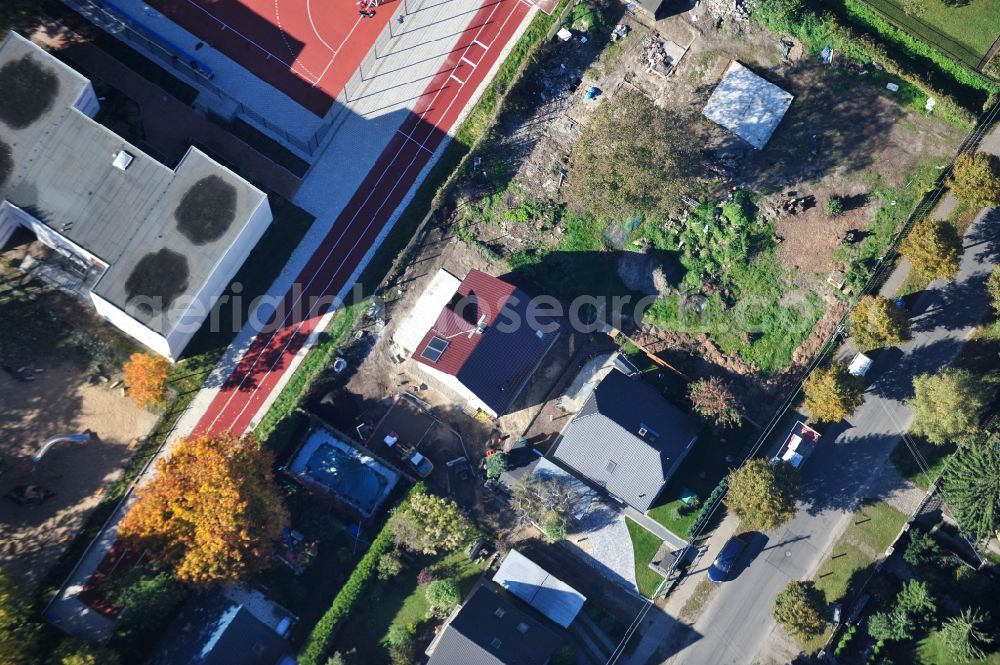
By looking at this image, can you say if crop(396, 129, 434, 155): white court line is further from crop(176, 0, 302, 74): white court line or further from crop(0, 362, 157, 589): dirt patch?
crop(0, 362, 157, 589): dirt patch

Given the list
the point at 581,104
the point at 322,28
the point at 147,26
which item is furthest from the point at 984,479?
the point at 147,26

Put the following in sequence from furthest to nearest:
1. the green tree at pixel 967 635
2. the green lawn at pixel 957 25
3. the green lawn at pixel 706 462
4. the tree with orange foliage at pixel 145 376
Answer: the green lawn at pixel 957 25 < the green lawn at pixel 706 462 < the green tree at pixel 967 635 < the tree with orange foliage at pixel 145 376

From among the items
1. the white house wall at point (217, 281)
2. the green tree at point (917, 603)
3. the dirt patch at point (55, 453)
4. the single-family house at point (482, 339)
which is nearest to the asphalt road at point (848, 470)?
the green tree at point (917, 603)

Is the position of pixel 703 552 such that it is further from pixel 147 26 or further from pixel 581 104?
pixel 147 26

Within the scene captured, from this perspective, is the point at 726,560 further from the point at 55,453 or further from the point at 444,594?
the point at 55,453

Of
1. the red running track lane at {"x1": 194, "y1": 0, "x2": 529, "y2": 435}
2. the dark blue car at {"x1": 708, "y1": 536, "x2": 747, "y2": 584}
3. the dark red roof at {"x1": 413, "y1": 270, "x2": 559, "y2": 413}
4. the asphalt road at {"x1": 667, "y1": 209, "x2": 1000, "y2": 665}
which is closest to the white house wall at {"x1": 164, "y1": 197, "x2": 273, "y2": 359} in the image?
the red running track lane at {"x1": 194, "y1": 0, "x2": 529, "y2": 435}

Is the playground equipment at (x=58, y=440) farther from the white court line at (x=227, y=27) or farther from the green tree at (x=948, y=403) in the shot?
the green tree at (x=948, y=403)
